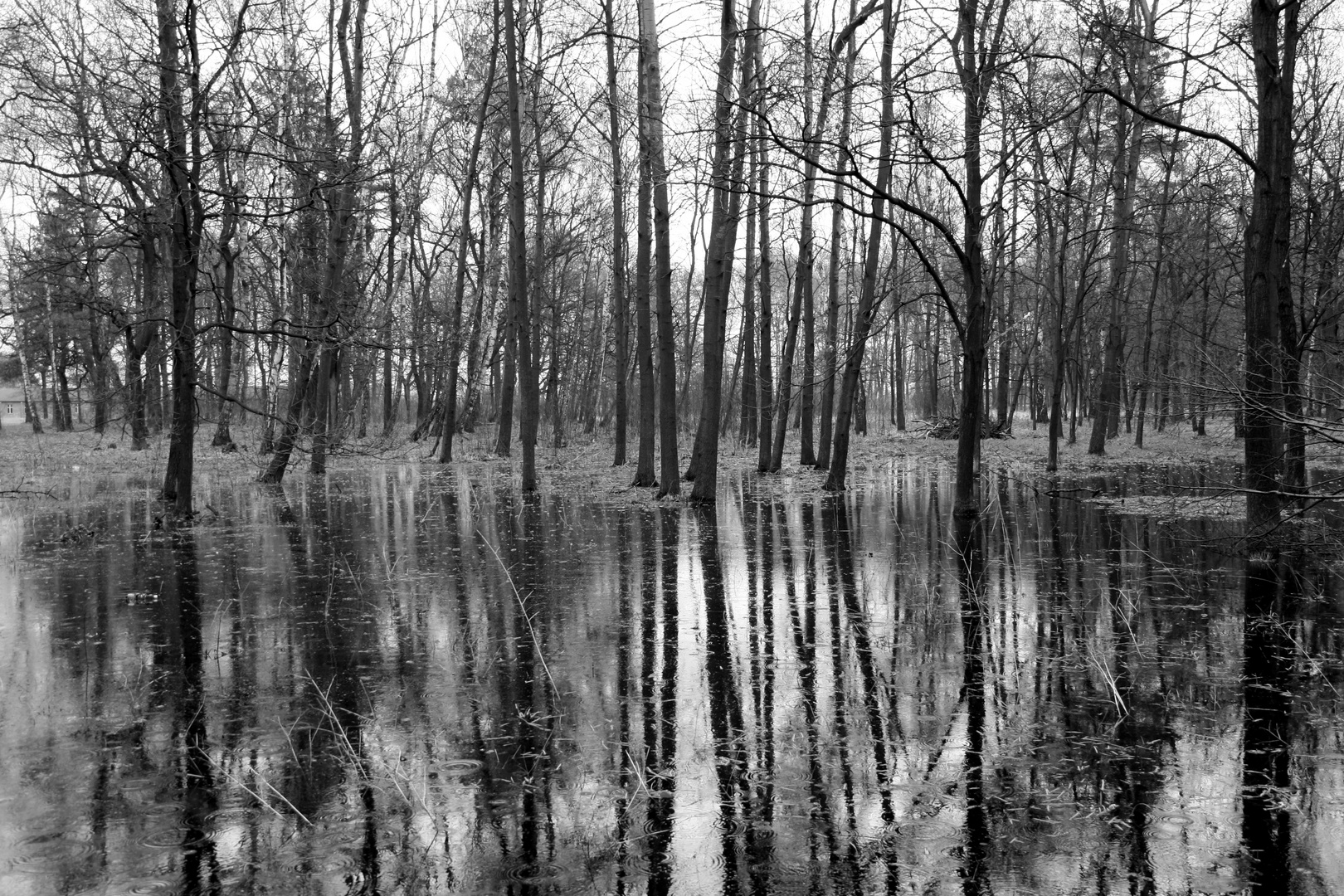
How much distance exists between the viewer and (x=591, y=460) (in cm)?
2994

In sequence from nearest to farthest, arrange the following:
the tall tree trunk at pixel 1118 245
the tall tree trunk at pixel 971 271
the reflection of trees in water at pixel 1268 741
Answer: the reflection of trees in water at pixel 1268 741, the tall tree trunk at pixel 971 271, the tall tree trunk at pixel 1118 245

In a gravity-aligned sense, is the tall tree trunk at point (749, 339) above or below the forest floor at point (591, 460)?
above

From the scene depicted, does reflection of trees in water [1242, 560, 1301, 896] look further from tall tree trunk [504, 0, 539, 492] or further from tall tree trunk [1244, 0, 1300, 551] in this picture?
tall tree trunk [504, 0, 539, 492]

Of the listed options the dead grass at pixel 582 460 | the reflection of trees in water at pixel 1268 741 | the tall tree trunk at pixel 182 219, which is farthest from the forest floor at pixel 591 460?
the reflection of trees in water at pixel 1268 741

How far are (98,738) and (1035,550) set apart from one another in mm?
9711

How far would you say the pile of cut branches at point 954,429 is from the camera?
3791 cm

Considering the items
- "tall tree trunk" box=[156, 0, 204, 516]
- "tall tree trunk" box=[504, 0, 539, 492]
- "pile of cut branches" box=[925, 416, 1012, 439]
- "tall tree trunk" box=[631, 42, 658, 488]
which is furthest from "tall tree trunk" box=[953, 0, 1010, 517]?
"pile of cut branches" box=[925, 416, 1012, 439]

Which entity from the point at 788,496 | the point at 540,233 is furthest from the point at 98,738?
the point at 540,233

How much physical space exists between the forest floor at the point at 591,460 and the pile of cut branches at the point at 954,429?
1.25ft

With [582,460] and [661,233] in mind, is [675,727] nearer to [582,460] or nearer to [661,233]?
[661,233]

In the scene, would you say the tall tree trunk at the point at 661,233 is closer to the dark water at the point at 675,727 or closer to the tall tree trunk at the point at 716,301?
the tall tree trunk at the point at 716,301

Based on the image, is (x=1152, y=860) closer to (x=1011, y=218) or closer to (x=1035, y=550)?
(x=1035, y=550)

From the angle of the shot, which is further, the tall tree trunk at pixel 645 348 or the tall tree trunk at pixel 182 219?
the tall tree trunk at pixel 645 348

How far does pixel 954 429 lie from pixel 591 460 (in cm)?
1632
